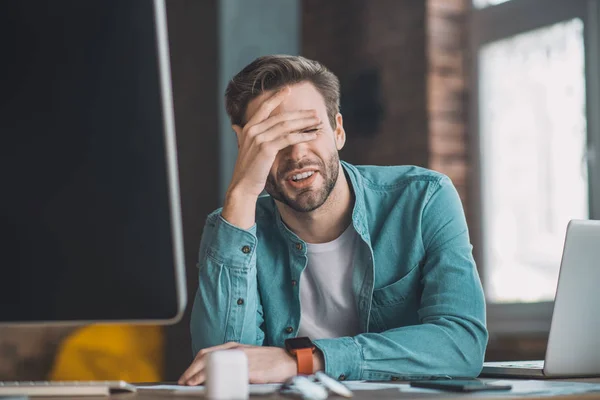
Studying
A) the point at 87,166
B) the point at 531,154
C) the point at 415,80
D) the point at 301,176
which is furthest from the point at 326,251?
the point at 415,80

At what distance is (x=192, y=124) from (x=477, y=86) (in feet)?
4.28

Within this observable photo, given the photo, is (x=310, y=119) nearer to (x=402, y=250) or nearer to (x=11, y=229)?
(x=402, y=250)

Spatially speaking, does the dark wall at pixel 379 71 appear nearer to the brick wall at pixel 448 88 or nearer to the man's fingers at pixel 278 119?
the brick wall at pixel 448 88

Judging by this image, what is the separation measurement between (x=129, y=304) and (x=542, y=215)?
2670mm

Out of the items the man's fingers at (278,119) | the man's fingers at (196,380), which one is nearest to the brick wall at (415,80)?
the man's fingers at (278,119)

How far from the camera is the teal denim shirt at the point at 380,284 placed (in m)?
1.33

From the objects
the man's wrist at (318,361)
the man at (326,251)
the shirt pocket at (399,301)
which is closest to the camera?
the man's wrist at (318,361)

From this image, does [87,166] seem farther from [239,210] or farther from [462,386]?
[239,210]

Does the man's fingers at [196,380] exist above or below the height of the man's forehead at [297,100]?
below

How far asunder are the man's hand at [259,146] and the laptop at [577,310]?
530 millimetres

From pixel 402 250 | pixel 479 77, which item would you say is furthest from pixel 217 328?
pixel 479 77

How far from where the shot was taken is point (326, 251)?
1.75 meters

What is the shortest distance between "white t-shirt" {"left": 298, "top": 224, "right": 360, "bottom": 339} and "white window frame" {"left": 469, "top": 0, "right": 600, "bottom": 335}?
1502 millimetres

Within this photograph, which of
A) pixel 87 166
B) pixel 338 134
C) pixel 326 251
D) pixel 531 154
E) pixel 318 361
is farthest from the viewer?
pixel 531 154
